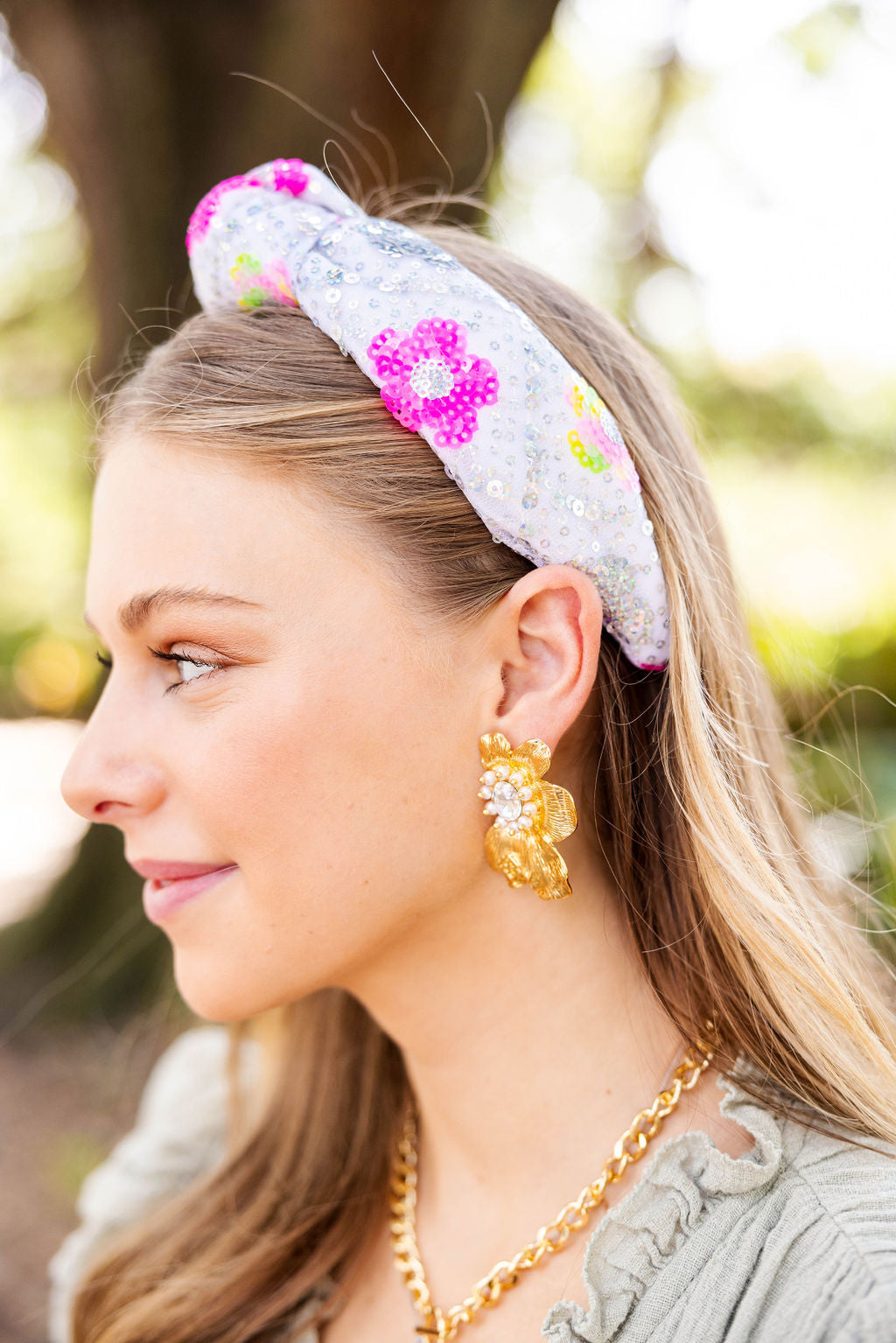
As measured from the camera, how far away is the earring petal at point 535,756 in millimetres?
1567

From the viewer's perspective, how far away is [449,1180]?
1907 mm

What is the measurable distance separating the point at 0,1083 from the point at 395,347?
410cm

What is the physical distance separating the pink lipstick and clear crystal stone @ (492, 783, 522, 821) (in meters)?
0.45

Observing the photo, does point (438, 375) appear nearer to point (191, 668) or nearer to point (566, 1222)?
point (191, 668)

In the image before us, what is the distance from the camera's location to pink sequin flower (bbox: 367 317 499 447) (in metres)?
1.54

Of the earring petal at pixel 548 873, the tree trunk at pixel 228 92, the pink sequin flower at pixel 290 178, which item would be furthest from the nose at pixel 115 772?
the tree trunk at pixel 228 92

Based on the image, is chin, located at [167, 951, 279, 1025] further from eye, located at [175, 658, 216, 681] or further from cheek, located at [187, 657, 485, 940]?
eye, located at [175, 658, 216, 681]

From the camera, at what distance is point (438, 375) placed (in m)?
1.55

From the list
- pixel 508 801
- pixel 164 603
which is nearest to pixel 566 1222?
pixel 508 801

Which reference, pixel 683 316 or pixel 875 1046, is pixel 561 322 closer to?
pixel 875 1046

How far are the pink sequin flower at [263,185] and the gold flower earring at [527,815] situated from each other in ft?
3.47

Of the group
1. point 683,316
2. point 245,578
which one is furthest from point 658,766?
point 683,316

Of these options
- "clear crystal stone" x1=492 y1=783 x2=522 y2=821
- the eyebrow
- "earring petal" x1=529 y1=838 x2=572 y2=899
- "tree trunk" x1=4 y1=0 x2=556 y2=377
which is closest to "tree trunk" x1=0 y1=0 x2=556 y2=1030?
"tree trunk" x1=4 y1=0 x2=556 y2=377

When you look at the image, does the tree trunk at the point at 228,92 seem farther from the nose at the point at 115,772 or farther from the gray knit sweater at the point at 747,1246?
the gray knit sweater at the point at 747,1246
